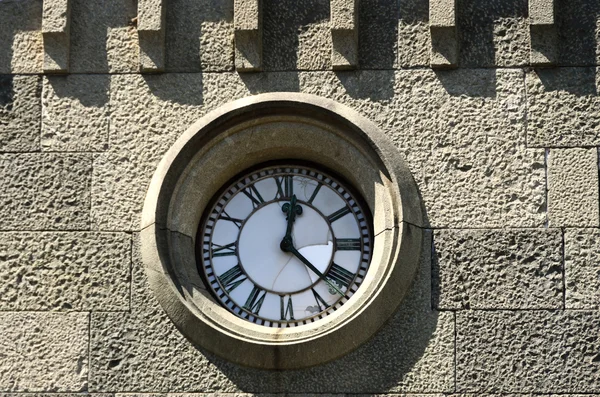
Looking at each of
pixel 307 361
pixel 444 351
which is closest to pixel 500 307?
pixel 444 351

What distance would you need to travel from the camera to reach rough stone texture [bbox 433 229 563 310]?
Answer: 485 inches

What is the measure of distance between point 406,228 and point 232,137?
1311 millimetres

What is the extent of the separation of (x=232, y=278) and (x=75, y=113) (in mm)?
1515

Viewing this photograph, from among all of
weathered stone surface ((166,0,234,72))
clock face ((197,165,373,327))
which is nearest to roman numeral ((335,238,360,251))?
clock face ((197,165,373,327))

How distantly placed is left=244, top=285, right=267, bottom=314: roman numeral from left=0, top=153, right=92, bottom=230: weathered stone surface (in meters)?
1.16

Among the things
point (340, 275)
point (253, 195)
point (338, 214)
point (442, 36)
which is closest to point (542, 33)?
point (442, 36)

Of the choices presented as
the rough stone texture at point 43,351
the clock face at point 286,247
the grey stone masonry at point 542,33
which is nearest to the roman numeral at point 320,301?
the clock face at point 286,247

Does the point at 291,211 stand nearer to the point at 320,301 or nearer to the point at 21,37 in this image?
the point at 320,301

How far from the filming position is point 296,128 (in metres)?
12.7

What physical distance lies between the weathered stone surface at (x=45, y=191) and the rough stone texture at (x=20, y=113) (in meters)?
0.09

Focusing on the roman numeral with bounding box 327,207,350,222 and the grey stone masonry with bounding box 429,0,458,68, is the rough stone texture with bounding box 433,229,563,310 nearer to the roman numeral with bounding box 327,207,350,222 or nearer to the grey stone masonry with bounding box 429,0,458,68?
the roman numeral with bounding box 327,207,350,222

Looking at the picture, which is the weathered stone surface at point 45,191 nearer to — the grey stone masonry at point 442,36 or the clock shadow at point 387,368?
the clock shadow at point 387,368

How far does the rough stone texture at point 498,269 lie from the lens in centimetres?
1233

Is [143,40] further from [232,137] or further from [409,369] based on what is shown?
[409,369]
